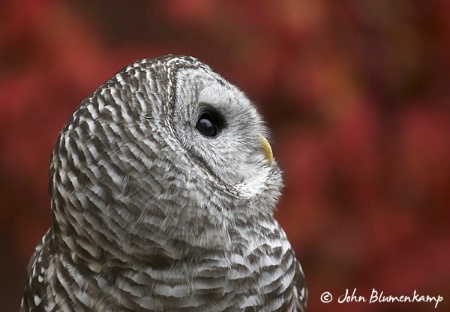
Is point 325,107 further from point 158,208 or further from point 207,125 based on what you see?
point 158,208

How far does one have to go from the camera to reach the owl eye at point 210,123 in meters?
2.48

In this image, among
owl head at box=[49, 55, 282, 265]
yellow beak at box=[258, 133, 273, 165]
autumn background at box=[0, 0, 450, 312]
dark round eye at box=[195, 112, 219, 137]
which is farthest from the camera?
autumn background at box=[0, 0, 450, 312]

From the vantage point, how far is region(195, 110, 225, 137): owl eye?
8.14 feet

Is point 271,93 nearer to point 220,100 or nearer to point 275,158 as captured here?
point 275,158

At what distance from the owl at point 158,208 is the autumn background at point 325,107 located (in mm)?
1056

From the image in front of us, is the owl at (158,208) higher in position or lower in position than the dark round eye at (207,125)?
lower

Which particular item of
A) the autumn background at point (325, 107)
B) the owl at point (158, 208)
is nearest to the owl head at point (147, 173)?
the owl at point (158, 208)

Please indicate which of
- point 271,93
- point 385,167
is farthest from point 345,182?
point 271,93

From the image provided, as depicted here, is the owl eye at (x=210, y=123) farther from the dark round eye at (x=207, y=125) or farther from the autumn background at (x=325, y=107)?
the autumn background at (x=325, y=107)

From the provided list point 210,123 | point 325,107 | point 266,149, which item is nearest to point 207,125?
point 210,123

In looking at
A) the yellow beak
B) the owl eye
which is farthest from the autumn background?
the owl eye

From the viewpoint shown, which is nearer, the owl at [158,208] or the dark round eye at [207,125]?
the owl at [158,208]

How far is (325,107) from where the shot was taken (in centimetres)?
355

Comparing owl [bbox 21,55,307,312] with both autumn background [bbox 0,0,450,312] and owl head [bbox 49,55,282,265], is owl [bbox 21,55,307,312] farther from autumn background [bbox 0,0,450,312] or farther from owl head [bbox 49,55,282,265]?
autumn background [bbox 0,0,450,312]
